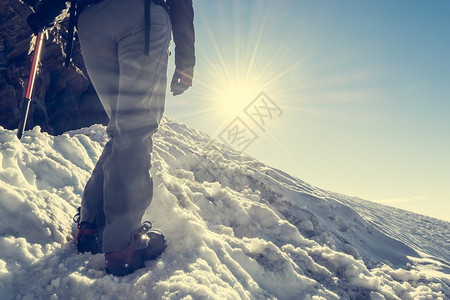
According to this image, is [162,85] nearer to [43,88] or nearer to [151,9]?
[151,9]

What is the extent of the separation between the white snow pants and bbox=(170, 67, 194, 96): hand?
0.30 metres

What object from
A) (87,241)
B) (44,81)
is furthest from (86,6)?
(44,81)

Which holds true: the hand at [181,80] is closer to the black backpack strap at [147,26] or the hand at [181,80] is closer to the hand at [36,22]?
the black backpack strap at [147,26]

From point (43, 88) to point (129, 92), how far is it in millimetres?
3799

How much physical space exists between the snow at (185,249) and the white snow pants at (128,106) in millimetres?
285

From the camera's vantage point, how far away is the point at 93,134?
4.86 meters

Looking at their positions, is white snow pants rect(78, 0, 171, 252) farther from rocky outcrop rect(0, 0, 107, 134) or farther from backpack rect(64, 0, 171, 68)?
rocky outcrop rect(0, 0, 107, 134)

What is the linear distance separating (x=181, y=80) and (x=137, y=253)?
1.35 metres

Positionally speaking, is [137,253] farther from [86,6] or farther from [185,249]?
[86,6]

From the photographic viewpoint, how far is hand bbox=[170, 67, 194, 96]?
94.9 inches

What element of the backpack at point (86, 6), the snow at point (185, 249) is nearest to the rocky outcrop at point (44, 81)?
the snow at point (185, 249)

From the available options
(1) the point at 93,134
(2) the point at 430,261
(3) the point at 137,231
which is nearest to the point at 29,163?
(3) the point at 137,231

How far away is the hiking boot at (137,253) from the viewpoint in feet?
6.00

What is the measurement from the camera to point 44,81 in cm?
489
